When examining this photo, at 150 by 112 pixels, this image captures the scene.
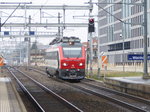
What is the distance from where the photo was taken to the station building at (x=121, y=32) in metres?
81.0

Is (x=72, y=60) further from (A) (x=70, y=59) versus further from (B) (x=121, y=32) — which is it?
(B) (x=121, y=32)

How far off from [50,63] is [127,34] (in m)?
52.7

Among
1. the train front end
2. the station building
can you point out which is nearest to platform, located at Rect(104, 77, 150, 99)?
the train front end

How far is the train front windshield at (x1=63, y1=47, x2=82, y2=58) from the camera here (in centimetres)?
3195

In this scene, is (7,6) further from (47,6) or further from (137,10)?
(137,10)

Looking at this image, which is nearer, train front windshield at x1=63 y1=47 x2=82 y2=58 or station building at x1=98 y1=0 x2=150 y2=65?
train front windshield at x1=63 y1=47 x2=82 y2=58

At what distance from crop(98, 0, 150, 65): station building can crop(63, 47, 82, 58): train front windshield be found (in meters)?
42.2

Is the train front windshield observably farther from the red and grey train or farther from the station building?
the station building

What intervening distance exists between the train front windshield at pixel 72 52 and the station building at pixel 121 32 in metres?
42.2

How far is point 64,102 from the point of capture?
17781mm

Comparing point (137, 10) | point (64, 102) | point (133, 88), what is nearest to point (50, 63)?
point (133, 88)

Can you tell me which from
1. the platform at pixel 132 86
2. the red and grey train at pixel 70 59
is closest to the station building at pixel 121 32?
the red and grey train at pixel 70 59

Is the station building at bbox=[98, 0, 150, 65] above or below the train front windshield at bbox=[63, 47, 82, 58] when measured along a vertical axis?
above

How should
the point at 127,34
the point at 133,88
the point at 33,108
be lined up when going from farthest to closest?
the point at 127,34, the point at 133,88, the point at 33,108
